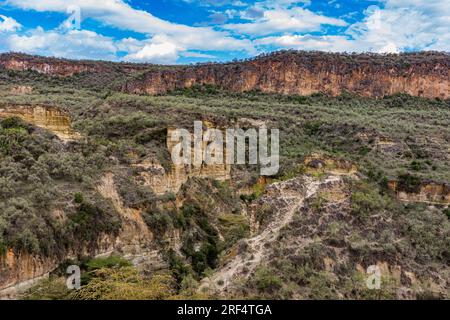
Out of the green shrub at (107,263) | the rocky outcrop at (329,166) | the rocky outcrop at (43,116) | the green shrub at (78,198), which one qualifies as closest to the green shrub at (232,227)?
the rocky outcrop at (329,166)

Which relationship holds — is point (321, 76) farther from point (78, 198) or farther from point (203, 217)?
point (78, 198)

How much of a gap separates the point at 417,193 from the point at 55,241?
68.1 feet

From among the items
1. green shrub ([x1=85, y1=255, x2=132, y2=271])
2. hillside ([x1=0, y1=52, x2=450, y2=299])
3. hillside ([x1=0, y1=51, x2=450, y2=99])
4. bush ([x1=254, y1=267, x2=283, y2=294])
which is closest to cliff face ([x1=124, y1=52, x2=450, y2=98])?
hillside ([x1=0, y1=51, x2=450, y2=99])

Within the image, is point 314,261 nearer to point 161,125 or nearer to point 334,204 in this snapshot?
point 334,204

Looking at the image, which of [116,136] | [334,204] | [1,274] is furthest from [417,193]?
[1,274]

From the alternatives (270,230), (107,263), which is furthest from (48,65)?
(270,230)

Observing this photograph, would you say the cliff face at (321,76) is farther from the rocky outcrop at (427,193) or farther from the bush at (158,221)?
the bush at (158,221)

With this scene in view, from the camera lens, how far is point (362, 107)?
68.9 meters

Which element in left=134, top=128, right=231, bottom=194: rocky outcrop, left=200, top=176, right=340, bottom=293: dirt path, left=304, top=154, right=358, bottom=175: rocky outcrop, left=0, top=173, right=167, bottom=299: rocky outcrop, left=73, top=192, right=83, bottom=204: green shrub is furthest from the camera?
left=134, top=128, right=231, bottom=194: rocky outcrop

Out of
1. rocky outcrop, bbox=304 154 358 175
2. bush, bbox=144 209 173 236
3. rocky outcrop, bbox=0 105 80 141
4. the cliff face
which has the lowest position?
bush, bbox=144 209 173 236

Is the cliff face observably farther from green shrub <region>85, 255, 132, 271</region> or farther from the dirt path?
green shrub <region>85, 255, 132, 271</region>

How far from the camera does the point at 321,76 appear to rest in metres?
74.9

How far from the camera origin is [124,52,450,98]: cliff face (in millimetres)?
72250
